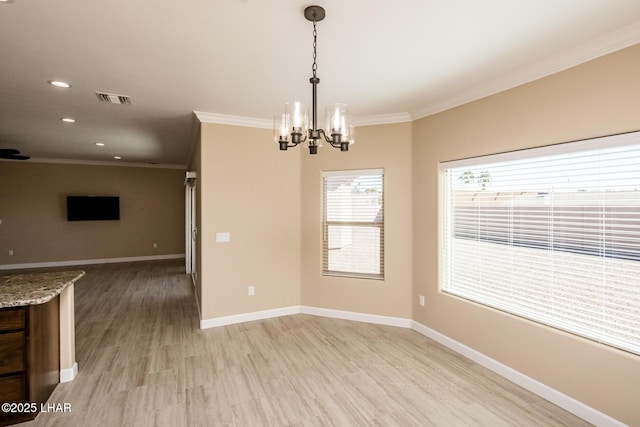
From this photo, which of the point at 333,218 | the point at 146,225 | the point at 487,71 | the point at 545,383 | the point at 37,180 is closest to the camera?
the point at 545,383

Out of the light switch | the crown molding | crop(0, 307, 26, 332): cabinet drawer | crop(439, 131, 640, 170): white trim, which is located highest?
the crown molding

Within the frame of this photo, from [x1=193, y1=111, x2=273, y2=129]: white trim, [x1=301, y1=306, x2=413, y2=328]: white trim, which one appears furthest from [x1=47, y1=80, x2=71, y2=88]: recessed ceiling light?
[x1=301, y1=306, x2=413, y2=328]: white trim

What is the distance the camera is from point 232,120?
3959 millimetres

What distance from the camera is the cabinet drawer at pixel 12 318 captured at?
2.06 meters

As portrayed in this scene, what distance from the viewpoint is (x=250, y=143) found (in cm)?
410

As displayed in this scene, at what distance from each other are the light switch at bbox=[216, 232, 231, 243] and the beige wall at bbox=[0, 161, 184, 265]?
5.83 m

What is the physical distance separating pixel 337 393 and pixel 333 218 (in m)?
2.25

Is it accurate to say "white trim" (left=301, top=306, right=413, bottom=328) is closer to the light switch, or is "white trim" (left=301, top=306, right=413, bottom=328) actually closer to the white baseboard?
the white baseboard

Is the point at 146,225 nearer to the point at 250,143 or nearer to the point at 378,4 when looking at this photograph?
the point at 250,143

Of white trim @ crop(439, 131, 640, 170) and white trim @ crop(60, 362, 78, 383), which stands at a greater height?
white trim @ crop(439, 131, 640, 170)

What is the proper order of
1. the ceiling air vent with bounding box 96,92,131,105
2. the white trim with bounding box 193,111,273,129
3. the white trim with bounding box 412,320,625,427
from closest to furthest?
the white trim with bounding box 412,320,625,427 → the ceiling air vent with bounding box 96,92,131,105 → the white trim with bounding box 193,111,273,129

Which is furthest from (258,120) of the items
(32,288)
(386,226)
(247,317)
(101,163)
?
(101,163)

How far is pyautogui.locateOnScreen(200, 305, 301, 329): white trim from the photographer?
388 cm

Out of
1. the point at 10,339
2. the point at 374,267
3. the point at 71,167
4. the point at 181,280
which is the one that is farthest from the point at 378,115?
the point at 71,167
